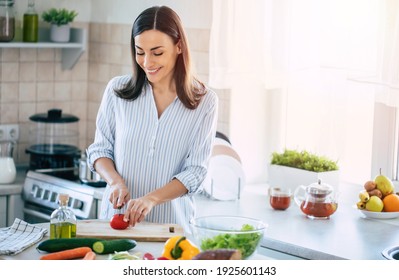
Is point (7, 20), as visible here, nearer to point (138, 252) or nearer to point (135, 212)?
point (135, 212)

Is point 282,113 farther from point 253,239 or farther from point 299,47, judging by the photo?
point 253,239

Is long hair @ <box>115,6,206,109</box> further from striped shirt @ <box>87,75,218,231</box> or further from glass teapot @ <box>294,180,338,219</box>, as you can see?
glass teapot @ <box>294,180,338,219</box>

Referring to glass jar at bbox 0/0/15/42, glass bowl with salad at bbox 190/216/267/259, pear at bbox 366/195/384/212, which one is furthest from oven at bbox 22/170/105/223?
glass bowl with salad at bbox 190/216/267/259

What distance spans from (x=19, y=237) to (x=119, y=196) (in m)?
0.33

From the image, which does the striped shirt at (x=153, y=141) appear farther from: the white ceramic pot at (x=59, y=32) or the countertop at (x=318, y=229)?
the white ceramic pot at (x=59, y=32)

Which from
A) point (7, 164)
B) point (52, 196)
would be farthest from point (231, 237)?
point (7, 164)

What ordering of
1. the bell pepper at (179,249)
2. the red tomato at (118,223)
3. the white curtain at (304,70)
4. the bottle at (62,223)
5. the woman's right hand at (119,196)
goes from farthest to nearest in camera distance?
the white curtain at (304,70) < the woman's right hand at (119,196) < the red tomato at (118,223) < the bottle at (62,223) < the bell pepper at (179,249)

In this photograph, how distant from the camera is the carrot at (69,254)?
7.43 feet

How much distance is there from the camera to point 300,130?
3859mm

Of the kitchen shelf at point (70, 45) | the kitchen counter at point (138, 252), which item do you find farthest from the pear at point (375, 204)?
the kitchen shelf at point (70, 45)

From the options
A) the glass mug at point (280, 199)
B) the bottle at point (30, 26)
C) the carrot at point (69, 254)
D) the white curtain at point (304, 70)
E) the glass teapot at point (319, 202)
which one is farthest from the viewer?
the bottle at point (30, 26)

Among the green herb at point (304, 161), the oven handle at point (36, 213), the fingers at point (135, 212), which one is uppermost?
the green herb at point (304, 161)

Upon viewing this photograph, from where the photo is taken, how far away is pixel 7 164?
12.4 feet

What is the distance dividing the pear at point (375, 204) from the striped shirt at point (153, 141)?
72 centimetres
